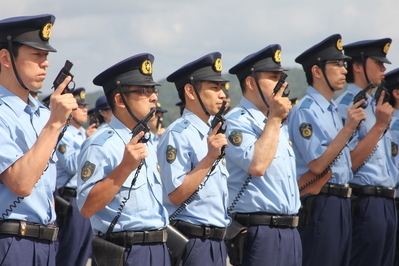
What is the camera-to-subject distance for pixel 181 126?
597cm

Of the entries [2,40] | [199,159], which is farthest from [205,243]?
[2,40]

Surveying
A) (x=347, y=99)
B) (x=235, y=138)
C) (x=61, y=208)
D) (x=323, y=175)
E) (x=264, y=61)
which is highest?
(x=264, y=61)

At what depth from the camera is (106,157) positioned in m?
5.04

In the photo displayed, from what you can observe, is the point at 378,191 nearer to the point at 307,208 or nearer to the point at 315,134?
the point at 307,208

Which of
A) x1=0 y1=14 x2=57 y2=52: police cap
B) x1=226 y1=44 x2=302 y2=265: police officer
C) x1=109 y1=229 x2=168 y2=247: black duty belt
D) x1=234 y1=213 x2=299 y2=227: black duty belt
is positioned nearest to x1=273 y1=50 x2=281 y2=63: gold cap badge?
x1=226 y1=44 x2=302 y2=265: police officer

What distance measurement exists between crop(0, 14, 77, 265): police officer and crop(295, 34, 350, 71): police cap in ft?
11.6

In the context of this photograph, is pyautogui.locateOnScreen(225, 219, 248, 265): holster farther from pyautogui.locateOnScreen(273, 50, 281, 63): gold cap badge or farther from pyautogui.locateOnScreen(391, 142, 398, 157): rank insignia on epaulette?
pyautogui.locateOnScreen(391, 142, 398, 157): rank insignia on epaulette

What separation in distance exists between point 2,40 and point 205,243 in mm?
2296

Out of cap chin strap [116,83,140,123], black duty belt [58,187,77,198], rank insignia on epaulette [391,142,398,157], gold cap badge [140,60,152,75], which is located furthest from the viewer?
black duty belt [58,187,77,198]

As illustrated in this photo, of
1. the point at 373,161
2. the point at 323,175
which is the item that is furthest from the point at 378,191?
the point at 323,175

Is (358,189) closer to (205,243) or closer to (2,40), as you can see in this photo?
(205,243)

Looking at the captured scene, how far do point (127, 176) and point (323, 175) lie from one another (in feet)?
9.09

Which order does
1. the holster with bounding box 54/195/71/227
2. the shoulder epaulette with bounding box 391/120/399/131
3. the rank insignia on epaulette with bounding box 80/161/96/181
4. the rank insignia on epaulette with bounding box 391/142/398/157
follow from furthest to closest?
the holster with bounding box 54/195/71/227
the shoulder epaulette with bounding box 391/120/399/131
the rank insignia on epaulette with bounding box 391/142/398/157
the rank insignia on epaulette with bounding box 80/161/96/181

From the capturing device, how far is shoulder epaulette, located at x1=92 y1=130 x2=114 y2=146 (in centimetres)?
507
